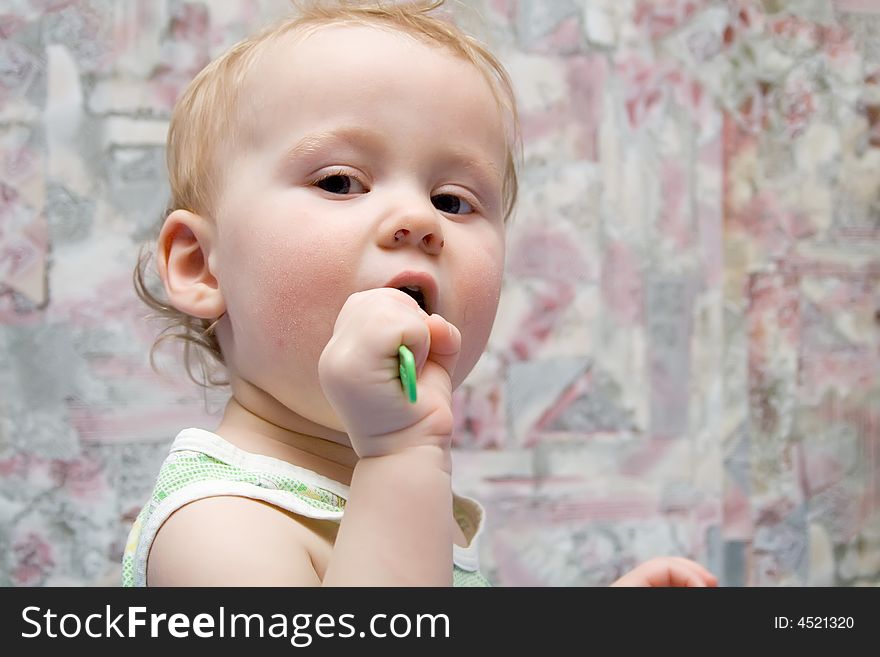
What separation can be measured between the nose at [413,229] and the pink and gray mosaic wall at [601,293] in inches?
32.1

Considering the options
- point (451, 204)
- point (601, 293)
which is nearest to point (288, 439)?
point (451, 204)

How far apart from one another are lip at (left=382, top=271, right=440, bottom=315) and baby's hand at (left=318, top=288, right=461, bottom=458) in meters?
0.07

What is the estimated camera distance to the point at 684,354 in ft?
5.45

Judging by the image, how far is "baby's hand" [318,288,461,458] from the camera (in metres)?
0.57

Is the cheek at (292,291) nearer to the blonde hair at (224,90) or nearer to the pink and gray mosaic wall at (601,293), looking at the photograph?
the blonde hair at (224,90)

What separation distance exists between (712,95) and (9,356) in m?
1.20

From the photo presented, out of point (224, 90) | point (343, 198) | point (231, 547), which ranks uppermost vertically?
point (224, 90)

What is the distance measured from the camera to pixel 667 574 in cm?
90

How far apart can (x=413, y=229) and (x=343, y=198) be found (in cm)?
6

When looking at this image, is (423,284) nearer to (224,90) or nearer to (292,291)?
(292,291)

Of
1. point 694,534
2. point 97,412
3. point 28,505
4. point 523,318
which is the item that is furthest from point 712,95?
point 28,505

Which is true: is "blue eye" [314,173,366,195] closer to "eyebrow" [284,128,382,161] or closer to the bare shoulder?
"eyebrow" [284,128,382,161]

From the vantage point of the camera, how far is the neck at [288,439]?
2.46 ft

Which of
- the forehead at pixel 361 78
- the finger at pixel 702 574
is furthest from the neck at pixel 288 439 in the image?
the finger at pixel 702 574
